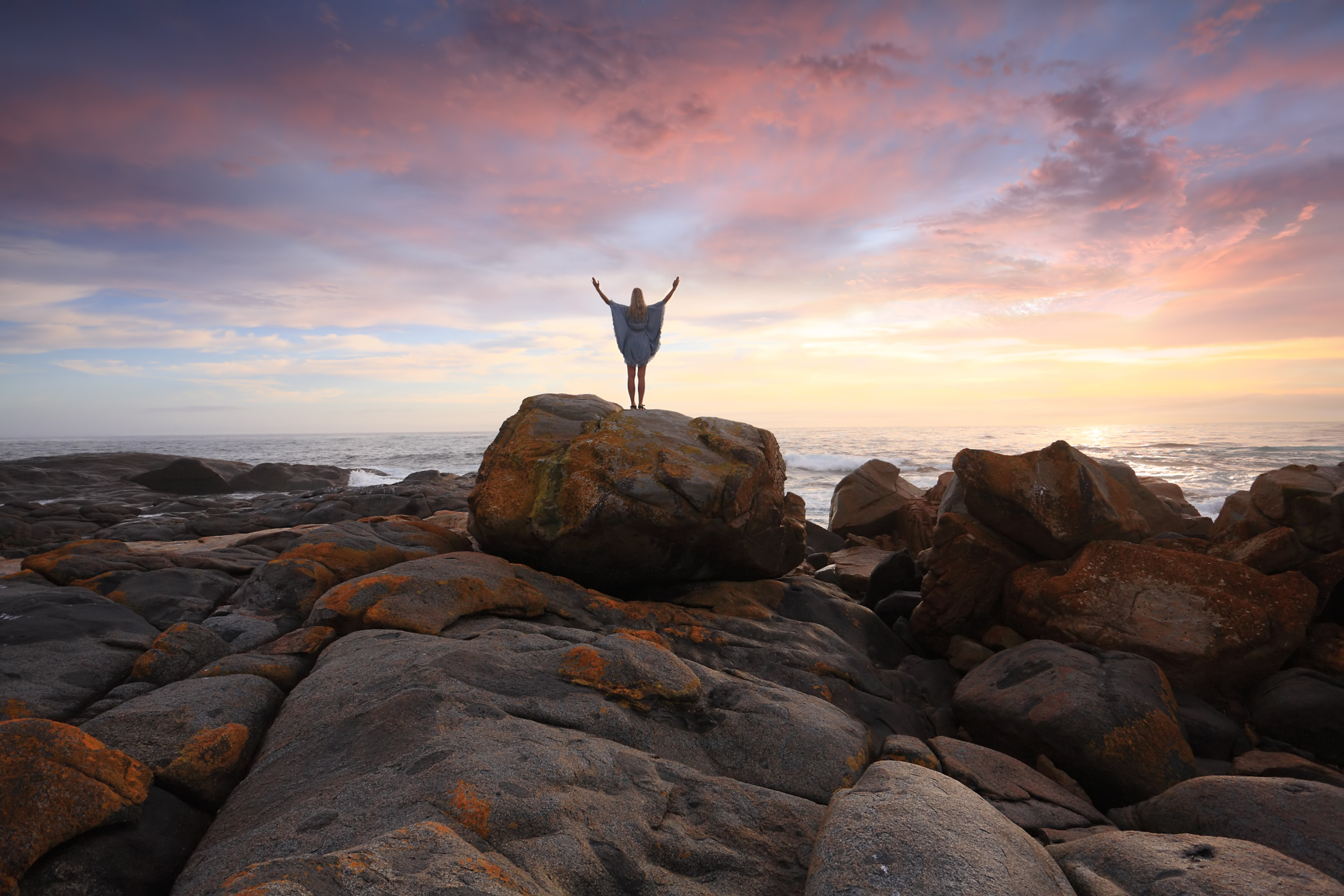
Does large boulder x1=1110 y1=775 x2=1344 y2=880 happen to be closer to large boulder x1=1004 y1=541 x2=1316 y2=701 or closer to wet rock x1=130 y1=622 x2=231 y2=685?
large boulder x1=1004 y1=541 x2=1316 y2=701

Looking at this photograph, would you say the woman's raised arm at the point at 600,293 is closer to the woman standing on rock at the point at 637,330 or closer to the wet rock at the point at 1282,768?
the woman standing on rock at the point at 637,330

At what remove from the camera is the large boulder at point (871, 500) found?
1541cm

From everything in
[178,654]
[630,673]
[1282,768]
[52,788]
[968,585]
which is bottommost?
[1282,768]

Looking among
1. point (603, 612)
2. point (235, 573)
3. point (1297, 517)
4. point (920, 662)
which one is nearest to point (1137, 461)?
point (1297, 517)

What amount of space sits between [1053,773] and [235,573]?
8855mm

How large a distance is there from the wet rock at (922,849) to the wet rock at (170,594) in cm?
597

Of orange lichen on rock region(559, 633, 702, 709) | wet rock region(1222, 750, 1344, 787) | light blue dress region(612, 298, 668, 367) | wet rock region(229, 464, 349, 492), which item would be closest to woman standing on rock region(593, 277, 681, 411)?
light blue dress region(612, 298, 668, 367)

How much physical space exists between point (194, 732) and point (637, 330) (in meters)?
10.1

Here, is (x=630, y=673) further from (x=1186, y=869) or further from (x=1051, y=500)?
(x=1051, y=500)

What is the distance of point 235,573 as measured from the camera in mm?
7273

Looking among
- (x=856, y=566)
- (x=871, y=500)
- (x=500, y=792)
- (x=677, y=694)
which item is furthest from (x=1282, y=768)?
(x=871, y=500)

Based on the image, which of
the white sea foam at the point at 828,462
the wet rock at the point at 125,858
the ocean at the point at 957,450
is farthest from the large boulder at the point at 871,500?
the white sea foam at the point at 828,462

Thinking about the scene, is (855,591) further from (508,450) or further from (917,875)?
(917,875)

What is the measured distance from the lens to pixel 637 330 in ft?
41.3
